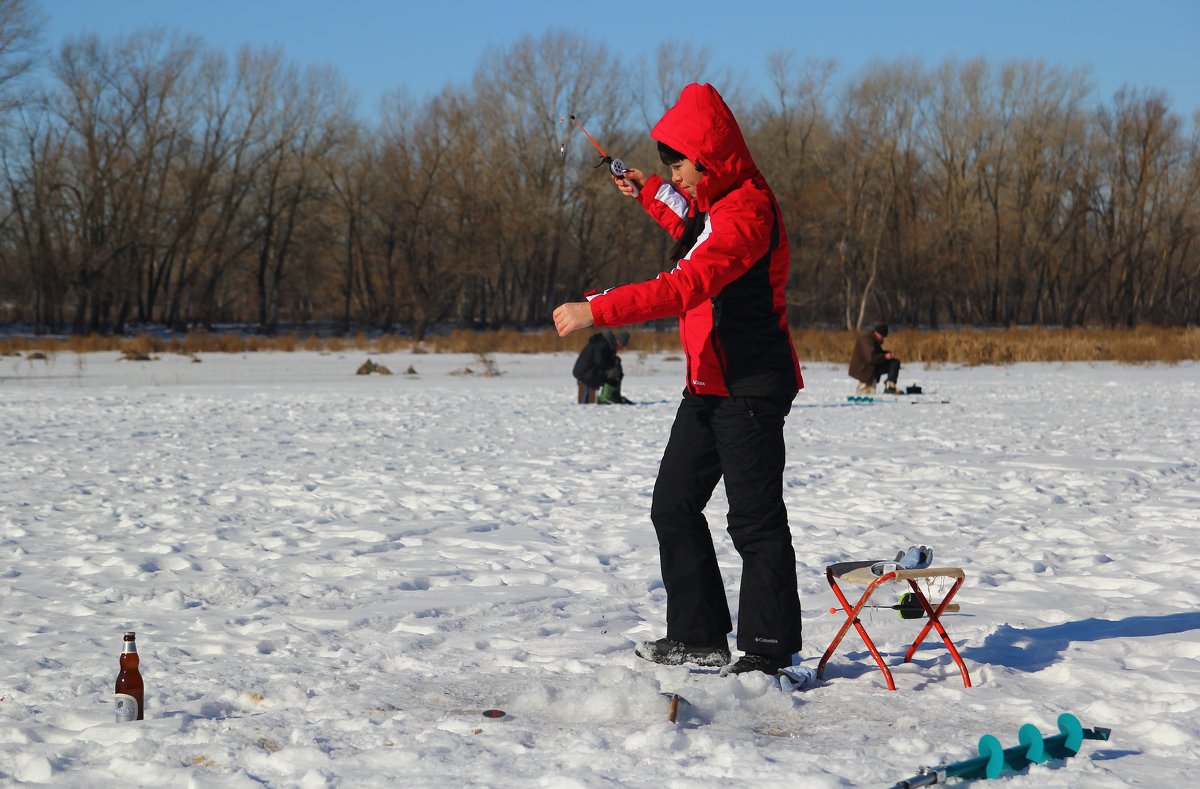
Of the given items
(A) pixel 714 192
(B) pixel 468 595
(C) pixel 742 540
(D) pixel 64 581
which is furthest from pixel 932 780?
(D) pixel 64 581

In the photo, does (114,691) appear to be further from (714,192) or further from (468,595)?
(714,192)

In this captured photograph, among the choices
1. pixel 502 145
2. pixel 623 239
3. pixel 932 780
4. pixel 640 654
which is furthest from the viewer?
pixel 623 239

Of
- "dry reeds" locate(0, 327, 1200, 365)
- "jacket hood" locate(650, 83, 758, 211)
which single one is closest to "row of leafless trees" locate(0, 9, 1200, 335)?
"dry reeds" locate(0, 327, 1200, 365)

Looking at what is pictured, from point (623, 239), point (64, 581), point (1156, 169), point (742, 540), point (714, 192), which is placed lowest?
point (64, 581)

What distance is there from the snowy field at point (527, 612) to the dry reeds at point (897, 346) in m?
18.6

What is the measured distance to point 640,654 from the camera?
4.30 meters

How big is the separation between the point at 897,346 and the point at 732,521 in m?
28.4

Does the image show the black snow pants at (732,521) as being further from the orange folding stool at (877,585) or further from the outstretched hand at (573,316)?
the outstretched hand at (573,316)

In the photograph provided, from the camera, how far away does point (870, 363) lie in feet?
62.7

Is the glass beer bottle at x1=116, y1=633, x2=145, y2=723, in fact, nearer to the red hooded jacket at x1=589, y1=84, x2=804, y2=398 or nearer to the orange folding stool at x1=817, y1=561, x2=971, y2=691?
the red hooded jacket at x1=589, y1=84, x2=804, y2=398

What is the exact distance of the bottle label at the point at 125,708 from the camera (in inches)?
141

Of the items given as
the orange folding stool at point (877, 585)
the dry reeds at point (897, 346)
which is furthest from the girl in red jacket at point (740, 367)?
the dry reeds at point (897, 346)

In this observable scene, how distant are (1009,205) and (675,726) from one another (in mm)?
64086

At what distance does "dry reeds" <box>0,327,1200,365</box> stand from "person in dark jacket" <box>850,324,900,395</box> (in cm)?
1033
